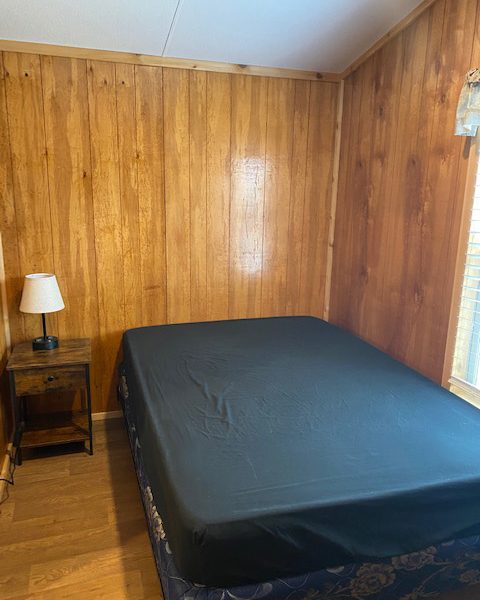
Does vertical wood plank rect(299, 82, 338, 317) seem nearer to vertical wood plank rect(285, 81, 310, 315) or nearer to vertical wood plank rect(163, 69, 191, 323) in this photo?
vertical wood plank rect(285, 81, 310, 315)

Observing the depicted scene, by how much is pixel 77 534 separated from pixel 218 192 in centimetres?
202

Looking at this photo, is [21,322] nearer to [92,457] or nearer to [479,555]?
[92,457]

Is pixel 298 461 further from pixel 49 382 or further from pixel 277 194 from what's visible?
pixel 277 194

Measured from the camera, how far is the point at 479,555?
4.75 ft

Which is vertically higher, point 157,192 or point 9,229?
point 157,192

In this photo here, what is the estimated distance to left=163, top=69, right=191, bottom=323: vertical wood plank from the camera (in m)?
2.75

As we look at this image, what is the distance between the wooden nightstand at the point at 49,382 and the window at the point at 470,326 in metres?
1.85

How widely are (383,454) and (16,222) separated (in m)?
2.25

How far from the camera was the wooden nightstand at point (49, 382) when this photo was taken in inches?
94.8

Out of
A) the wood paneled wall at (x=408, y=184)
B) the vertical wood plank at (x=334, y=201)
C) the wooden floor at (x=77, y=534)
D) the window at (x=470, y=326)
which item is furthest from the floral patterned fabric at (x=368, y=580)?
the vertical wood plank at (x=334, y=201)

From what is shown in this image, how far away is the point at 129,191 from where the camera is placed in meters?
2.77

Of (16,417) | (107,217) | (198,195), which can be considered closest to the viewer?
(16,417)

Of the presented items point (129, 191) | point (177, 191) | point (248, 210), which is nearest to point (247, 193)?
point (248, 210)

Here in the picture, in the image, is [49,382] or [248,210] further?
[248,210]
